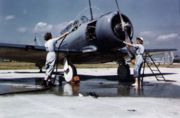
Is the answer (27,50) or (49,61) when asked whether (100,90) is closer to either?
(49,61)

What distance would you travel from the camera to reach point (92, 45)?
1191cm

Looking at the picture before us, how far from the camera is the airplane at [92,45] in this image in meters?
11.1

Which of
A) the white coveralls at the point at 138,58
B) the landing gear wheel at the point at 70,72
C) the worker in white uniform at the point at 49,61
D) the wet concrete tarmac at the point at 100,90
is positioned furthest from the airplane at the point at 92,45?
the wet concrete tarmac at the point at 100,90

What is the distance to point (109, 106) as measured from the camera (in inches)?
216

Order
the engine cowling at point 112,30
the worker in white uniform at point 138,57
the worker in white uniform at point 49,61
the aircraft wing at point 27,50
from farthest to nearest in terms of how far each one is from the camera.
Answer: the aircraft wing at point 27,50, the engine cowling at point 112,30, the worker in white uniform at point 138,57, the worker in white uniform at point 49,61

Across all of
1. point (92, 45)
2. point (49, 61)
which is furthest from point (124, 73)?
point (49, 61)

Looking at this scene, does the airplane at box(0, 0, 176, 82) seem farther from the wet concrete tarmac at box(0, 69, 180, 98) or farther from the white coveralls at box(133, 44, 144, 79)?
the wet concrete tarmac at box(0, 69, 180, 98)

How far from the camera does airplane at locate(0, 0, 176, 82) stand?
36.3 feet

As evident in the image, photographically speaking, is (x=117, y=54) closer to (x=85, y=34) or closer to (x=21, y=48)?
(x=85, y=34)

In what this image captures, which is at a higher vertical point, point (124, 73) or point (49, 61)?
point (49, 61)

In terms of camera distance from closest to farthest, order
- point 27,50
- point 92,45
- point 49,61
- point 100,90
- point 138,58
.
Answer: point 100,90, point 49,61, point 138,58, point 92,45, point 27,50

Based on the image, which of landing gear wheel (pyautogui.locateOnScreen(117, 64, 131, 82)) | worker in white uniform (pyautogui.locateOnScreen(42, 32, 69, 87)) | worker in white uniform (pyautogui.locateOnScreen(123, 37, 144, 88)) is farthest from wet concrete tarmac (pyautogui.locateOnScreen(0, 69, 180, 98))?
landing gear wheel (pyautogui.locateOnScreen(117, 64, 131, 82))

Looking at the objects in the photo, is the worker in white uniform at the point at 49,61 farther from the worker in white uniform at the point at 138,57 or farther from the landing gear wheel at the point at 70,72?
the worker in white uniform at the point at 138,57

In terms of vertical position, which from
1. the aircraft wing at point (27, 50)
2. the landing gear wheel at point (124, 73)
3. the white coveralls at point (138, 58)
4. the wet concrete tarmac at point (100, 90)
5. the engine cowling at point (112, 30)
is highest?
the engine cowling at point (112, 30)
